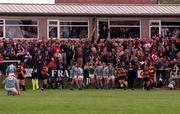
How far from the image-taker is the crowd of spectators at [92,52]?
4638 cm

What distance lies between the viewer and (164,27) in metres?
55.9

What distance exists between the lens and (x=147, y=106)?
97.8 feet

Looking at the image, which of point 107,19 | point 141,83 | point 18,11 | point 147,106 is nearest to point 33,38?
point 18,11

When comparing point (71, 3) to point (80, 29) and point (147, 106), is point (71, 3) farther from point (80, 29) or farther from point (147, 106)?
point (147, 106)

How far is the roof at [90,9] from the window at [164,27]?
921mm

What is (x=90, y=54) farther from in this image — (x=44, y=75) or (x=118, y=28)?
(x=118, y=28)

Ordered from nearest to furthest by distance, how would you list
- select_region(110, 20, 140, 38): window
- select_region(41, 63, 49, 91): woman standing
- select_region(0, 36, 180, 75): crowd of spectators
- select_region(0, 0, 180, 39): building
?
1. select_region(41, 63, 49, 91): woman standing
2. select_region(0, 36, 180, 75): crowd of spectators
3. select_region(0, 0, 180, 39): building
4. select_region(110, 20, 140, 38): window

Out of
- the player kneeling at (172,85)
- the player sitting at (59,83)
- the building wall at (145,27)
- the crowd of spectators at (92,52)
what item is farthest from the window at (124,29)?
the player sitting at (59,83)

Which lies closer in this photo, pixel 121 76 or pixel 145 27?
pixel 121 76

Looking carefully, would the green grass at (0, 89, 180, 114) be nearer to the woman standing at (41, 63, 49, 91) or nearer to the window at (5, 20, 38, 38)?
the woman standing at (41, 63, 49, 91)

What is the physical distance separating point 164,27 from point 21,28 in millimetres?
11264

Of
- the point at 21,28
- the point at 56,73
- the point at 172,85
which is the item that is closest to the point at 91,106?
the point at 56,73

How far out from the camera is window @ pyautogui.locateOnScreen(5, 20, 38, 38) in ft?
173

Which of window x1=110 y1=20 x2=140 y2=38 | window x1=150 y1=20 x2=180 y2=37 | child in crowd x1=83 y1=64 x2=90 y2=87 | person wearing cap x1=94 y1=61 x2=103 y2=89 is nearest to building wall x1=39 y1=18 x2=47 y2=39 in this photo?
window x1=110 y1=20 x2=140 y2=38
